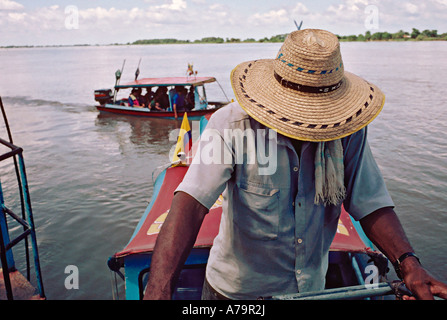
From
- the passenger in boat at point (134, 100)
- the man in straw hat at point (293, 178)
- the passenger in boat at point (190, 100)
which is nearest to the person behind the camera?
the man in straw hat at point (293, 178)

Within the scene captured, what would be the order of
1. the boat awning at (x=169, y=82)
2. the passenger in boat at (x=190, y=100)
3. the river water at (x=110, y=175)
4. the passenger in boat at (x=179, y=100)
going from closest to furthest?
the river water at (x=110, y=175) < the boat awning at (x=169, y=82) < the passenger in boat at (x=179, y=100) < the passenger in boat at (x=190, y=100)

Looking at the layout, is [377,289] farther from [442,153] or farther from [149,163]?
[442,153]

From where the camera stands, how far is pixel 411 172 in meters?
10.8

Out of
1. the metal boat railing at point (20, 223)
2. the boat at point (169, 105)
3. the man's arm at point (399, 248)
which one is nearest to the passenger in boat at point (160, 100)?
the boat at point (169, 105)

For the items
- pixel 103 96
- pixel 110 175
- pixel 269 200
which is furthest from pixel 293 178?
pixel 103 96

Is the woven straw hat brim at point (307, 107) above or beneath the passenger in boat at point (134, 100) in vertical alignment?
above

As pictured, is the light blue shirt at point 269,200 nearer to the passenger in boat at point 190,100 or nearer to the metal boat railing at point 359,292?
the metal boat railing at point 359,292

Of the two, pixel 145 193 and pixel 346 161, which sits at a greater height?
pixel 346 161

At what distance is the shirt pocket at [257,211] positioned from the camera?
150 cm

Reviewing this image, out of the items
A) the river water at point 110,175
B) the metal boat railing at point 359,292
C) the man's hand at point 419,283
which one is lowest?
the river water at point 110,175

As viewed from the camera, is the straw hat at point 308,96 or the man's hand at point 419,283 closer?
the man's hand at point 419,283
